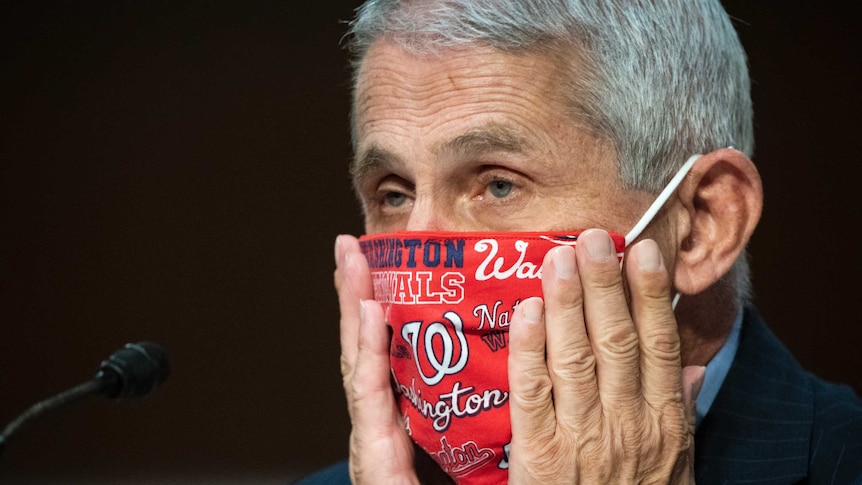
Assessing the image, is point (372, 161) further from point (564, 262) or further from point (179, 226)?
point (179, 226)

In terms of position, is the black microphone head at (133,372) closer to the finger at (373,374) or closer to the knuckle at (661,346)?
the finger at (373,374)

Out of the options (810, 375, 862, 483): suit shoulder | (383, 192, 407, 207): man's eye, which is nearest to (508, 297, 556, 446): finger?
(383, 192, 407, 207): man's eye

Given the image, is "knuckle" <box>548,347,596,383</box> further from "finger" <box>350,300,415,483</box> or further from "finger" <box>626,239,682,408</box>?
"finger" <box>350,300,415,483</box>

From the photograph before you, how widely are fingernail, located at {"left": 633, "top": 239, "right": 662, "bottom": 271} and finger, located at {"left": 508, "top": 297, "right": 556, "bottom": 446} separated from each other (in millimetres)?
246

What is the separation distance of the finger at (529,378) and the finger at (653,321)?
23cm

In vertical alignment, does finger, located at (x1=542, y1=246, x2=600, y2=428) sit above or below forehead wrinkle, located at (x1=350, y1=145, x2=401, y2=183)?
below

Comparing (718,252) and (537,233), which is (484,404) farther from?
(718,252)

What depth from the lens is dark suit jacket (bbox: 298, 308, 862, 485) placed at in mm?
2469

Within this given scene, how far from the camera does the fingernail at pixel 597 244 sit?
7.07ft

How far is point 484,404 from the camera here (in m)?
2.24

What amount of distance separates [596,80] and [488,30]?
28 cm

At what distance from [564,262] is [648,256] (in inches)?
7.8

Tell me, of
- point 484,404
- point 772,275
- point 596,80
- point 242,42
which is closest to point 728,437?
point 484,404

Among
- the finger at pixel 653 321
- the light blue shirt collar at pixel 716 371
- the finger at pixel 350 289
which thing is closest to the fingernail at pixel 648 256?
the finger at pixel 653 321
